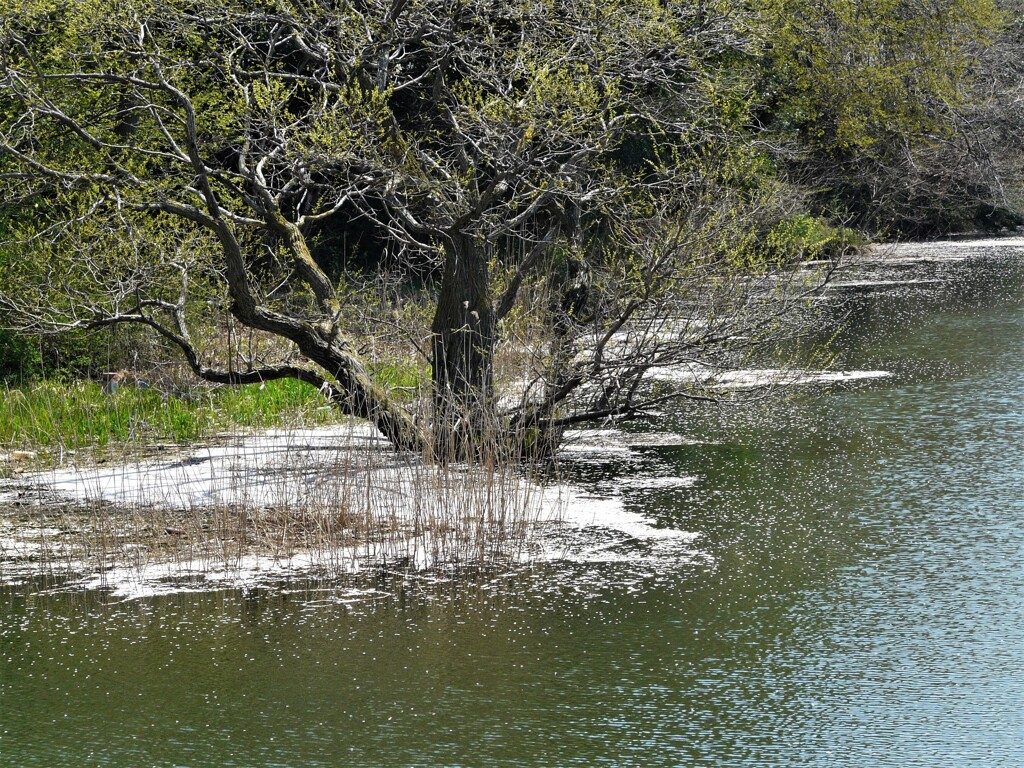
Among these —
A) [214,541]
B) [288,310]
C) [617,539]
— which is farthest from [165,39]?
[617,539]

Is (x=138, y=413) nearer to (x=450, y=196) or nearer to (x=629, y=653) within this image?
(x=450, y=196)

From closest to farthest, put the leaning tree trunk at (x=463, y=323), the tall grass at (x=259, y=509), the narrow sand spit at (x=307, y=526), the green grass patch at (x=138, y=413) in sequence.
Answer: the narrow sand spit at (x=307, y=526) < the tall grass at (x=259, y=509) < the leaning tree trunk at (x=463, y=323) < the green grass patch at (x=138, y=413)

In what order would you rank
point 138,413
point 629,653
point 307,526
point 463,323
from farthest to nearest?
point 138,413 → point 463,323 → point 307,526 → point 629,653

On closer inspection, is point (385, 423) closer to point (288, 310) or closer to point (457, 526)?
point (457, 526)

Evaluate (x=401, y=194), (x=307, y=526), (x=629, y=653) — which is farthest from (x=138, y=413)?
(x=629, y=653)

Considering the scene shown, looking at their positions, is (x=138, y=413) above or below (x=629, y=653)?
above

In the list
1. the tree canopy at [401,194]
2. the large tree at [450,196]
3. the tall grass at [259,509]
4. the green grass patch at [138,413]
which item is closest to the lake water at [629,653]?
the tall grass at [259,509]

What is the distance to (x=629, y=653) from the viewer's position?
5.80 metres

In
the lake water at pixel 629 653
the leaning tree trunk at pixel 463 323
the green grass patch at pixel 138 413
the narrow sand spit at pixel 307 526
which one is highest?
the leaning tree trunk at pixel 463 323

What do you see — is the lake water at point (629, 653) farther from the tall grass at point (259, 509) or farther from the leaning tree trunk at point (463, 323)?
the leaning tree trunk at point (463, 323)

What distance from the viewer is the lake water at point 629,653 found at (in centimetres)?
491

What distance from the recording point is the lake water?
4.91 meters

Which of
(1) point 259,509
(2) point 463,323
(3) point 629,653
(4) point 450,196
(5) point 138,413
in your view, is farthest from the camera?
(5) point 138,413

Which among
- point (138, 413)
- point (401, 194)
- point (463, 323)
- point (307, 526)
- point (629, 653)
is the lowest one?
point (629, 653)
